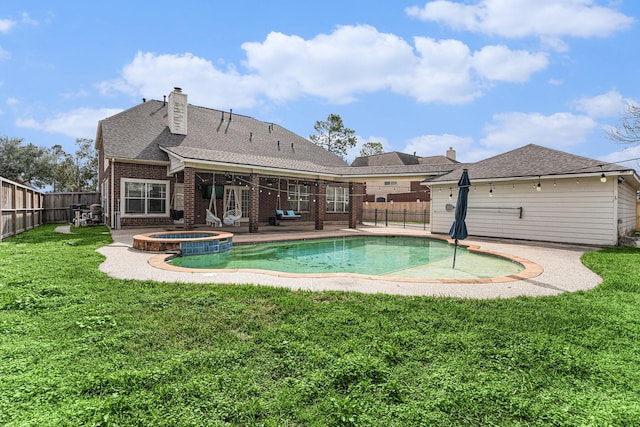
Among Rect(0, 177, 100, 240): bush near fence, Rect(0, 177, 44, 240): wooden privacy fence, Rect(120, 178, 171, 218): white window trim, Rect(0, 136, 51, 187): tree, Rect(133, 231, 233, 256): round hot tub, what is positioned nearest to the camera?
Rect(133, 231, 233, 256): round hot tub

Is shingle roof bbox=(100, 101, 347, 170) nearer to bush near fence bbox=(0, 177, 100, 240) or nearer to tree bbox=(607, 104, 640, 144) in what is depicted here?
bush near fence bbox=(0, 177, 100, 240)

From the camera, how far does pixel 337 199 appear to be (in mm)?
21703

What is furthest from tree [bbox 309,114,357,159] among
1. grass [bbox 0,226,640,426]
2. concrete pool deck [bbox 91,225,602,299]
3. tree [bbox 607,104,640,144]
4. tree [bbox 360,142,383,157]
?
grass [bbox 0,226,640,426]

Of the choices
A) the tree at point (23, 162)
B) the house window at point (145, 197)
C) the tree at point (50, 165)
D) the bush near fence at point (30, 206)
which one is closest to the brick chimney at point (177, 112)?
the house window at point (145, 197)

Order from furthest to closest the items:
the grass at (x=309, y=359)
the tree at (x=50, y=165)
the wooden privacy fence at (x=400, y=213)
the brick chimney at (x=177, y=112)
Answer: the tree at (x=50, y=165)
the wooden privacy fence at (x=400, y=213)
the brick chimney at (x=177, y=112)
the grass at (x=309, y=359)

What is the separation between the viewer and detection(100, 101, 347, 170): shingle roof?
1448 centimetres

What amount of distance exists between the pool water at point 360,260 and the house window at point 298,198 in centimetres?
699

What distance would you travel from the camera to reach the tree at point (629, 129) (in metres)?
14.4

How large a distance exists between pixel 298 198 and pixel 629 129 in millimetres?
15844

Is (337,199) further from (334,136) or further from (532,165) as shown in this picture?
(334,136)

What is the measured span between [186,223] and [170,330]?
9.72 metres

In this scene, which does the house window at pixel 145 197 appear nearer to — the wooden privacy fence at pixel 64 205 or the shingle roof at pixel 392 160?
the wooden privacy fence at pixel 64 205

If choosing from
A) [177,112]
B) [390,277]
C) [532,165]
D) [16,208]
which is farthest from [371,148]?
[390,277]

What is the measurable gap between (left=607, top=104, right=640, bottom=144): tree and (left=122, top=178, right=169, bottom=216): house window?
1998 cm
